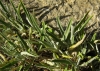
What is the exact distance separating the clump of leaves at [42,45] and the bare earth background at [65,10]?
0.10 metres

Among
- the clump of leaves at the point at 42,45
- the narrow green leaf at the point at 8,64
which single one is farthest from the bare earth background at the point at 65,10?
the narrow green leaf at the point at 8,64

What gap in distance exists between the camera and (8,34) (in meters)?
2.11

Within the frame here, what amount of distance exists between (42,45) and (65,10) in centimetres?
39

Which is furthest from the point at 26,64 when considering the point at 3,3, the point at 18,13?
the point at 3,3

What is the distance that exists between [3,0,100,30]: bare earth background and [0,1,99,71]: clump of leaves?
0.31 ft

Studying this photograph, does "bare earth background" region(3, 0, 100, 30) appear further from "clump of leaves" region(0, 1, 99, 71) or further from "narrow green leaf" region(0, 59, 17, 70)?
"narrow green leaf" region(0, 59, 17, 70)

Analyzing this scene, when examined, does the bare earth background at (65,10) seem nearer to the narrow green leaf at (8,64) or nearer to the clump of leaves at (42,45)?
the clump of leaves at (42,45)

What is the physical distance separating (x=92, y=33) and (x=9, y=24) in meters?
0.72

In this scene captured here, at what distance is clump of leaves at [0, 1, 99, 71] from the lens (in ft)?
6.28

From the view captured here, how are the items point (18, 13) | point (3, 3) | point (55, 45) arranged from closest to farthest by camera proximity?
point (55, 45) < point (18, 13) < point (3, 3)

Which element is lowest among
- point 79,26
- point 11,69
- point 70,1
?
point 11,69

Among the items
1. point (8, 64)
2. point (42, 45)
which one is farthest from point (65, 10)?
point (8, 64)

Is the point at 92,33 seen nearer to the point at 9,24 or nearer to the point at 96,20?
the point at 96,20

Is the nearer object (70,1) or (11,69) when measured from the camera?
(11,69)
